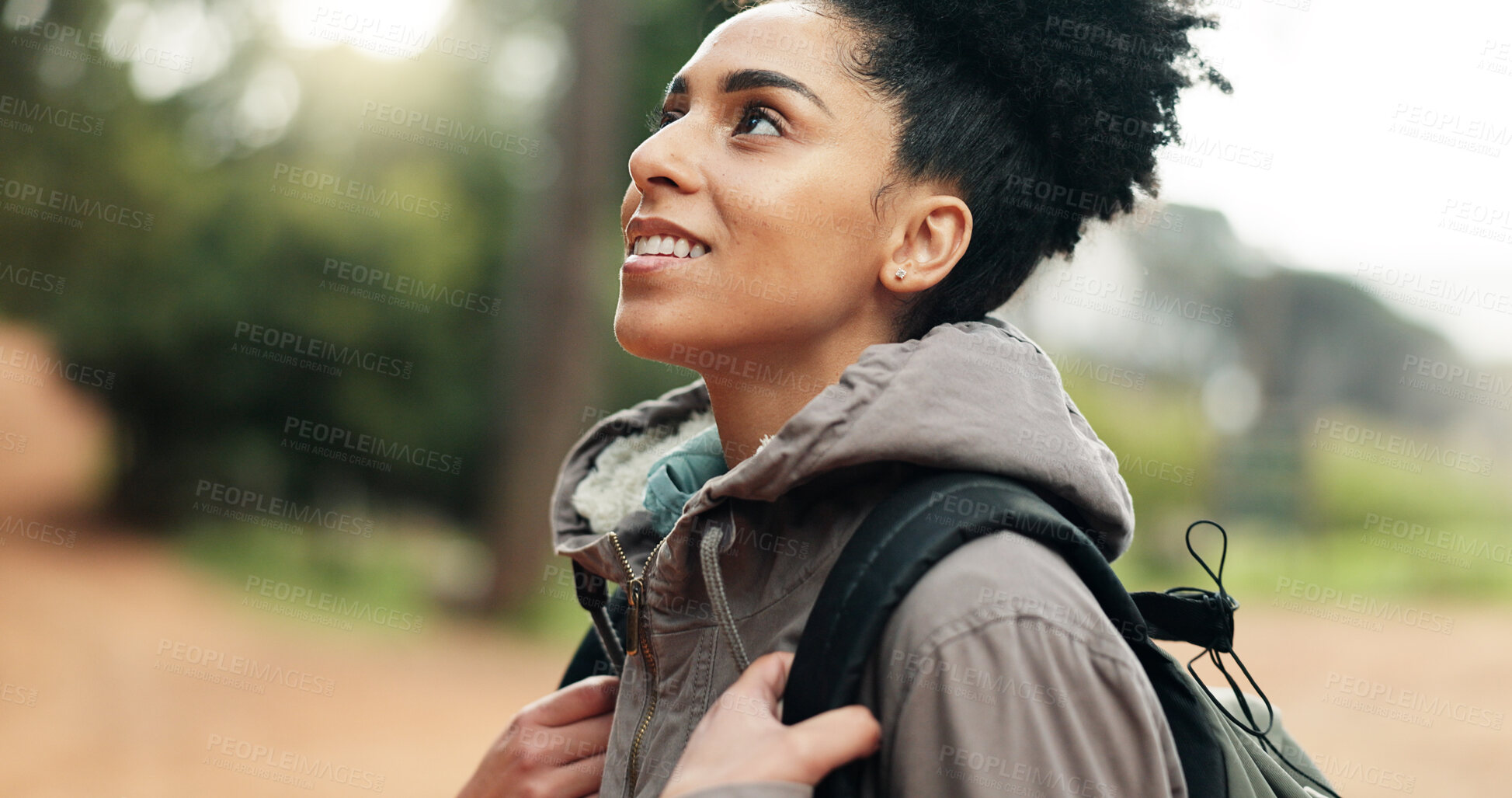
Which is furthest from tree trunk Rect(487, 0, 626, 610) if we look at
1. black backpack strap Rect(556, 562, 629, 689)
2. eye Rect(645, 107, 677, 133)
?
black backpack strap Rect(556, 562, 629, 689)

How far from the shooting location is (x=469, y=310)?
12.0 meters

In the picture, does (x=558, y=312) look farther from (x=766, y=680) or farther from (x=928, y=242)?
(x=766, y=680)

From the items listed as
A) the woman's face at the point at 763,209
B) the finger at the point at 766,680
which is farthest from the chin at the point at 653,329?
the finger at the point at 766,680

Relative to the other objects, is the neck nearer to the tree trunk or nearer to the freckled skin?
the freckled skin

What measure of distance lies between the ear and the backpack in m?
0.47

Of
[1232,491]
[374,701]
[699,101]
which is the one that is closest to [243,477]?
[374,701]

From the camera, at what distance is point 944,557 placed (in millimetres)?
1241

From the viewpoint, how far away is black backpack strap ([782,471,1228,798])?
3.98 feet

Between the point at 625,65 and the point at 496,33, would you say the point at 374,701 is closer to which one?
the point at 625,65

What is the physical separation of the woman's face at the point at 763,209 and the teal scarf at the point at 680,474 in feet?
0.87

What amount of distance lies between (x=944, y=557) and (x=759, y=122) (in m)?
0.85

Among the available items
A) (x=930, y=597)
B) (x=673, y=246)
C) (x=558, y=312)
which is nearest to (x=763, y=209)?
(x=673, y=246)

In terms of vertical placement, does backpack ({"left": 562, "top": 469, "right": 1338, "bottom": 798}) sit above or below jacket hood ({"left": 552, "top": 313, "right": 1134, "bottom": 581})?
below

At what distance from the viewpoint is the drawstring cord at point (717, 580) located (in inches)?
55.9
